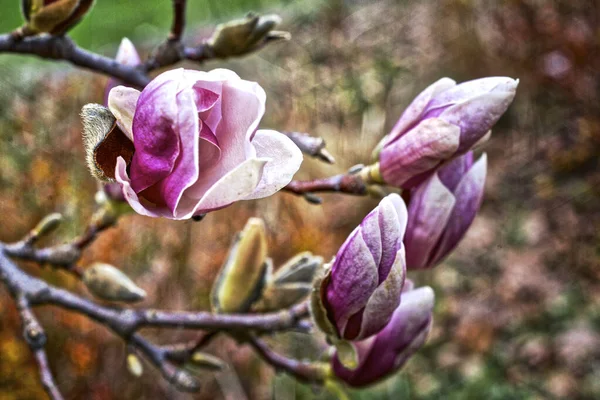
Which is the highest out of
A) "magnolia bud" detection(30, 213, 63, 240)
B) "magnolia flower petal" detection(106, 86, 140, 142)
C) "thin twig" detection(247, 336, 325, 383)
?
"magnolia flower petal" detection(106, 86, 140, 142)

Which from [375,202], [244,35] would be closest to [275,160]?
[244,35]

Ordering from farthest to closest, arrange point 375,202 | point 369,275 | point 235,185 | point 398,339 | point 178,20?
point 375,202 → point 178,20 → point 398,339 → point 369,275 → point 235,185

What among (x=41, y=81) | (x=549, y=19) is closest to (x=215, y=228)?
(x=41, y=81)

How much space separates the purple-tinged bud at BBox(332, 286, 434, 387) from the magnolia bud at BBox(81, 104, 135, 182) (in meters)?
0.30

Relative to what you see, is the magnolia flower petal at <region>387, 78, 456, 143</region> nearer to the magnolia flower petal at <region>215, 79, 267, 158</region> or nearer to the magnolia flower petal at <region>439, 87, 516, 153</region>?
the magnolia flower petal at <region>439, 87, 516, 153</region>

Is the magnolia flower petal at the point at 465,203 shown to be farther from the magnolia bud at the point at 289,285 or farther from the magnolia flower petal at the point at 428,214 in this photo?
the magnolia bud at the point at 289,285

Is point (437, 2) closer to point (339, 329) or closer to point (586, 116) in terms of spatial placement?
point (586, 116)

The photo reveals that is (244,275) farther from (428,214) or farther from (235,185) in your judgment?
(235,185)

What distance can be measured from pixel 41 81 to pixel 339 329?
2703 mm

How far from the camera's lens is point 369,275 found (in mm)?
493

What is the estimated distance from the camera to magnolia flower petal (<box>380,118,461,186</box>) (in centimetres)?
53

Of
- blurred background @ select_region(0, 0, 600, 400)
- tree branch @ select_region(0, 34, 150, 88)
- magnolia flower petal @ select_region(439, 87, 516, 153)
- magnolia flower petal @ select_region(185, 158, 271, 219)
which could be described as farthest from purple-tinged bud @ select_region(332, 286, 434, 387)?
blurred background @ select_region(0, 0, 600, 400)

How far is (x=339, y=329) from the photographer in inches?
22.1

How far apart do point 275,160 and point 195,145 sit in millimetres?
70
